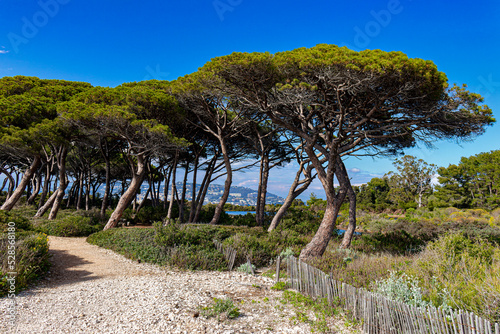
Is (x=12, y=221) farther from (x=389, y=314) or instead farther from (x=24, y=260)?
(x=389, y=314)

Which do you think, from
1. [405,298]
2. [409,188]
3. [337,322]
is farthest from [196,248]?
[409,188]

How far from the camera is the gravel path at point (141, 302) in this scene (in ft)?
13.2

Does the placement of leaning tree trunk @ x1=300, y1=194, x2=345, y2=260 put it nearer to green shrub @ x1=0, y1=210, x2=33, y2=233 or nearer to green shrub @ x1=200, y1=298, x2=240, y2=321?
green shrub @ x1=200, y1=298, x2=240, y2=321

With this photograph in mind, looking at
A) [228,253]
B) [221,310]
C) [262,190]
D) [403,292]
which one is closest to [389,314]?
[403,292]

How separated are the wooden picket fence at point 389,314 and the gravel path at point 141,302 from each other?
399mm

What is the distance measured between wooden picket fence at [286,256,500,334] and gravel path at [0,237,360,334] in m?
0.40

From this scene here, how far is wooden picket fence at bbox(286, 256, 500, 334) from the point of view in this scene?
10.2 feet

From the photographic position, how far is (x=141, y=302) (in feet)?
16.1

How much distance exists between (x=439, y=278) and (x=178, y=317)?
4.75m

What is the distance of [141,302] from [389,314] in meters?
4.22

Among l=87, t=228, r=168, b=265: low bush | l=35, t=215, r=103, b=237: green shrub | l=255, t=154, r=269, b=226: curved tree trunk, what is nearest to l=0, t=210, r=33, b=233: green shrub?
l=87, t=228, r=168, b=265: low bush

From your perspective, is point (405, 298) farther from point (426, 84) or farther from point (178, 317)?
point (426, 84)

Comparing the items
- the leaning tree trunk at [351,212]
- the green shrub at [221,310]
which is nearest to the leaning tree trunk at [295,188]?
the leaning tree trunk at [351,212]

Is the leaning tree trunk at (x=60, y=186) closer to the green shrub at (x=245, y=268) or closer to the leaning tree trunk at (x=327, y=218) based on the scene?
the green shrub at (x=245, y=268)
